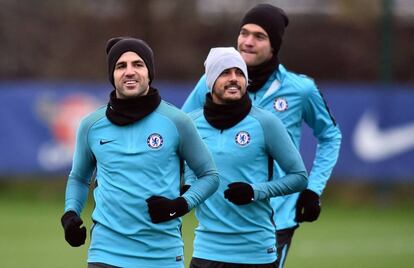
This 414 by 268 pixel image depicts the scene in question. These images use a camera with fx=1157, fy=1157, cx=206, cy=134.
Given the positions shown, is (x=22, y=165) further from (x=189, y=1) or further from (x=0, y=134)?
(x=189, y=1)

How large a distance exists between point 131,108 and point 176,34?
17001 millimetres

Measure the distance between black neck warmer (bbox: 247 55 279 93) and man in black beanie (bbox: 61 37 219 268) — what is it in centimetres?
152

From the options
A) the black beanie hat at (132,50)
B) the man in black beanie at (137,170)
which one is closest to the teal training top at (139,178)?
the man in black beanie at (137,170)

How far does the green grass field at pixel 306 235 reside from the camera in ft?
44.1

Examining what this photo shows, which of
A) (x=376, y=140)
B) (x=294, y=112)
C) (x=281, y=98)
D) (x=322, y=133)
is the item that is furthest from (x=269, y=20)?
(x=376, y=140)

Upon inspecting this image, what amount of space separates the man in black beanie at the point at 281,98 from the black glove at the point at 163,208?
1633 millimetres

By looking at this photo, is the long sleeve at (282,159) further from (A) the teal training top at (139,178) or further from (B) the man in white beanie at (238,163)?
(A) the teal training top at (139,178)

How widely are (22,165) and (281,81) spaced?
11.2 metres

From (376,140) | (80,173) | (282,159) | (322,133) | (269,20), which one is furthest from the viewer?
(376,140)

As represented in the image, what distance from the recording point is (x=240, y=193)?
6.68 meters

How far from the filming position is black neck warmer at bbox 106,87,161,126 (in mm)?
6312

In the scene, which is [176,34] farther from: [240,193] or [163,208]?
[163,208]

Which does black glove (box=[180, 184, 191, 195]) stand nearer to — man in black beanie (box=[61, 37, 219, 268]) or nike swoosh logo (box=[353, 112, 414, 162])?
man in black beanie (box=[61, 37, 219, 268])

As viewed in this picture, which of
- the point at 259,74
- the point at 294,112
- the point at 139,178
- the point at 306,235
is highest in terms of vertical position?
the point at 259,74
